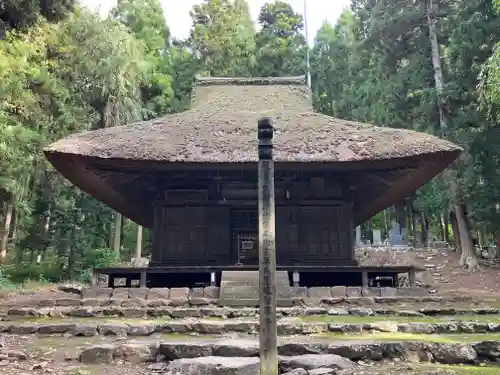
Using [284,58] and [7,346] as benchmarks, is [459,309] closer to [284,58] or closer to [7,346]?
[7,346]

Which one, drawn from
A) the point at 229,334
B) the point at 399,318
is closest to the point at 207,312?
the point at 229,334

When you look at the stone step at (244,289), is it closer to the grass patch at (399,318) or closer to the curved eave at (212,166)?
the grass patch at (399,318)

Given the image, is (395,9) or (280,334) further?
(395,9)

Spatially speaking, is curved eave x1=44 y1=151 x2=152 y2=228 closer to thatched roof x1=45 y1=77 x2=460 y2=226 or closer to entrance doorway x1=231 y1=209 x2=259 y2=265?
thatched roof x1=45 y1=77 x2=460 y2=226

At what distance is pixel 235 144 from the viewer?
10023mm

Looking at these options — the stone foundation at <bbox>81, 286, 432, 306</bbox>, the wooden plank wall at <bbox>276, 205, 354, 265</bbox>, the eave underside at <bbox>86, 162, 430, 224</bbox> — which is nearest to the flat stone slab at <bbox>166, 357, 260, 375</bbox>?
the stone foundation at <bbox>81, 286, 432, 306</bbox>

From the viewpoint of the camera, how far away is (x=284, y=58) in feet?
118

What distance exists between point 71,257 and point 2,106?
10169mm

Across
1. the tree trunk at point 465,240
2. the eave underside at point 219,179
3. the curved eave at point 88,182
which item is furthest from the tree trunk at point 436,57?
the curved eave at point 88,182

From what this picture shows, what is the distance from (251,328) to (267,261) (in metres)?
2.50

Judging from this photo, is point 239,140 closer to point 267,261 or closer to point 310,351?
point 310,351

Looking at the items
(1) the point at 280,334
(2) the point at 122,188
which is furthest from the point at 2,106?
(1) the point at 280,334

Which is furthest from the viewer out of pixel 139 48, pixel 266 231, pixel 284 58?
pixel 284 58

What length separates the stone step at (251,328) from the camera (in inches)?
238
